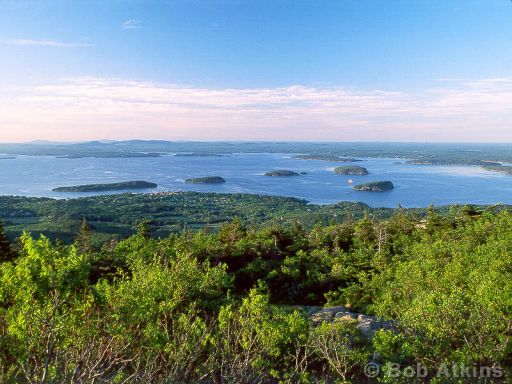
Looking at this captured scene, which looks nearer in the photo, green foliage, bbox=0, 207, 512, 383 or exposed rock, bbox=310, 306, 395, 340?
green foliage, bbox=0, 207, 512, 383

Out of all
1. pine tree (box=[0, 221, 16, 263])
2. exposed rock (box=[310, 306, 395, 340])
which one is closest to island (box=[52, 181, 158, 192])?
pine tree (box=[0, 221, 16, 263])

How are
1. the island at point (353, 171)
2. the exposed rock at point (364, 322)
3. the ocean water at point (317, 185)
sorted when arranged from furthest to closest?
the island at point (353, 171), the ocean water at point (317, 185), the exposed rock at point (364, 322)

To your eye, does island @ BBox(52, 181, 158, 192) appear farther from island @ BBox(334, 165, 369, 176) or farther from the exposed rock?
the exposed rock

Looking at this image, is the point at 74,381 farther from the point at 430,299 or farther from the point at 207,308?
the point at 430,299

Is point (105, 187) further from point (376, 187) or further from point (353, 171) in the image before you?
point (353, 171)

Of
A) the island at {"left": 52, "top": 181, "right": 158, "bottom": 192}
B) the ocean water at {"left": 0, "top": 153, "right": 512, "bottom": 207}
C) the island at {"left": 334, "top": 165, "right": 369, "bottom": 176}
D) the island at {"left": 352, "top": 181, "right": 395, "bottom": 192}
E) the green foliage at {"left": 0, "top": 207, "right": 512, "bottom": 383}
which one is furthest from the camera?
the island at {"left": 334, "top": 165, "right": 369, "bottom": 176}

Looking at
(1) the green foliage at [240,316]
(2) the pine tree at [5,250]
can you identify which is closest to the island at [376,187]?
(1) the green foliage at [240,316]

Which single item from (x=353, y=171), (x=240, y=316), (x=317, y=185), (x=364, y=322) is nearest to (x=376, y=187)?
(x=317, y=185)

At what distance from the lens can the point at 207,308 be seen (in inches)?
481

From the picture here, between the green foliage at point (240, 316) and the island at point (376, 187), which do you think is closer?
the green foliage at point (240, 316)

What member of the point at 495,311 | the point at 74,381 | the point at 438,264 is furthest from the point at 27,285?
the point at 438,264

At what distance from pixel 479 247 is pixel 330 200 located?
254ft

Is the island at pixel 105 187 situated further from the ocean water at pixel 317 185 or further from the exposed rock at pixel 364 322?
the exposed rock at pixel 364 322

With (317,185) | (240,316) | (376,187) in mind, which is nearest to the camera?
(240,316)
